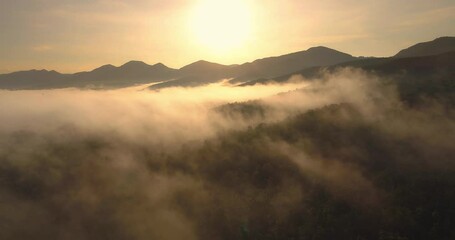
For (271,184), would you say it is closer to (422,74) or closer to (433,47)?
(422,74)

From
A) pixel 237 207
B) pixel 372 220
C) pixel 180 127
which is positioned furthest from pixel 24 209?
pixel 180 127

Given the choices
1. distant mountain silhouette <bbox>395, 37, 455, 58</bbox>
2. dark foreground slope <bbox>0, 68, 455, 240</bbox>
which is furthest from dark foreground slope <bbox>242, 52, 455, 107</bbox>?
distant mountain silhouette <bbox>395, 37, 455, 58</bbox>

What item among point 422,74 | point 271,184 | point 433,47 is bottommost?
point 271,184

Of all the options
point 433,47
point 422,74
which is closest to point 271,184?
point 422,74

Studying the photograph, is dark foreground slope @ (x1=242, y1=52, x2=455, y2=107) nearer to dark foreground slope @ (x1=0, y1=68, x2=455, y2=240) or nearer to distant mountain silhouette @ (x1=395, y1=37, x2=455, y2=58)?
dark foreground slope @ (x1=0, y1=68, x2=455, y2=240)

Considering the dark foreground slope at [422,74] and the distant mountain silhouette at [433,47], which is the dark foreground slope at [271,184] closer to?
the dark foreground slope at [422,74]

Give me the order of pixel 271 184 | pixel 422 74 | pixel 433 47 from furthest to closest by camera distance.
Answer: pixel 433 47 < pixel 422 74 < pixel 271 184

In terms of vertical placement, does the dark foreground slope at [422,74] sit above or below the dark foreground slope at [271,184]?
above

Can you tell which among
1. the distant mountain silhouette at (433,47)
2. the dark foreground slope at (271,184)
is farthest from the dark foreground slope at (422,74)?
the distant mountain silhouette at (433,47)

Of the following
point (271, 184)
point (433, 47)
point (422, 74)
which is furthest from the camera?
point (433, 47)
